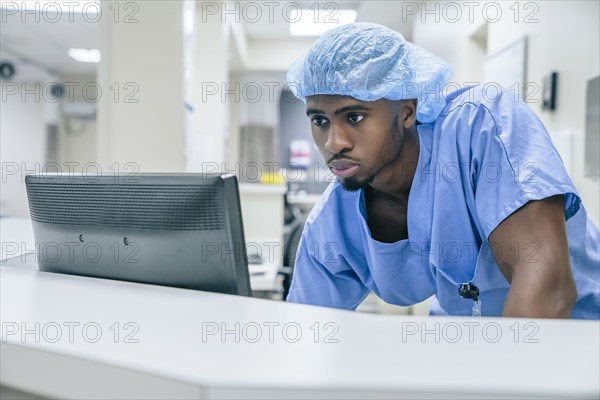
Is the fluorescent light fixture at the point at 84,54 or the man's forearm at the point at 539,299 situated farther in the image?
the fluorescent light fixture at the point at 84,54

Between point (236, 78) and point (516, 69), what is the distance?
376cm

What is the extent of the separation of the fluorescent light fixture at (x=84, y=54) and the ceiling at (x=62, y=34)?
0.22 feet

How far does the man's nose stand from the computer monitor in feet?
1.04

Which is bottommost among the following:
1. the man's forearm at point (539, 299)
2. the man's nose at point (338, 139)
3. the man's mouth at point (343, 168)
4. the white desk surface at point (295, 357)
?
the man's forearm at point (539, 299)

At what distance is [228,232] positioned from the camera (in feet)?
1.92

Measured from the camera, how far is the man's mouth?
0.91 metres

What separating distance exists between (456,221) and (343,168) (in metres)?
0.23

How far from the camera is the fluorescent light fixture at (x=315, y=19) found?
3746 millimetres

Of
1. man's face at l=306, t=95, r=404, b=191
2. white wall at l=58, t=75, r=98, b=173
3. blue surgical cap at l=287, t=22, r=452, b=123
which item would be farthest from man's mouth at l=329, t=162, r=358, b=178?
white wall at l=58, t=75, r=98, b=173

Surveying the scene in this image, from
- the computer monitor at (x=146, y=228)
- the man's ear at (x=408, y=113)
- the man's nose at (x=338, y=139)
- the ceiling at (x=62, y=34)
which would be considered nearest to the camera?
the computer monitor at (x=146, y=228)

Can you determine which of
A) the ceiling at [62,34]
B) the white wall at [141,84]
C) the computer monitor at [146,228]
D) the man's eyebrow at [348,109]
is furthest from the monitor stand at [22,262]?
the ceiling at [62,34]

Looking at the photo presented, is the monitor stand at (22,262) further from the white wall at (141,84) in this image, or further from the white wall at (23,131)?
the white wall at (23,131)

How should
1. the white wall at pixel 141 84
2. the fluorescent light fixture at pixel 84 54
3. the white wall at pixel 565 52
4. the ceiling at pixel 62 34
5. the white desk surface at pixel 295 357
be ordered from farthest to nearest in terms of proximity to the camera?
the fluorescent light fixture at pixel 84 54 → the ceiling at pixel 62 34 → the white wall at pixel 141 84 → the white wall at pixel 565 52 → the white desk surface at pixel 295 357

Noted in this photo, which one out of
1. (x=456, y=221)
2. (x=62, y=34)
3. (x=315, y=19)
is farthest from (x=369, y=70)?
(x=62, y=34)
